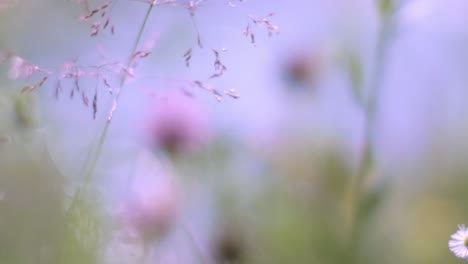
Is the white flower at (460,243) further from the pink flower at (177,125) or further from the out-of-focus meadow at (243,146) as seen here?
the pink flower at (177,125)

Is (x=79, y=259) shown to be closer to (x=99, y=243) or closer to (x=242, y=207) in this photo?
(x=99, y=243)

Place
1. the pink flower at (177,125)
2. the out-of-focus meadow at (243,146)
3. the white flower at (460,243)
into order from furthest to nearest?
1. the pink flower at (177,125)
2. the out-of-focus meadow at (243,146)
3. the white flower at (460,243)

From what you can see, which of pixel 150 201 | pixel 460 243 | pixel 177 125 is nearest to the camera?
pixel 460 243

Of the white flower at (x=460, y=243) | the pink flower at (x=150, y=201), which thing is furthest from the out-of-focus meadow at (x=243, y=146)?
the white flower at (x=460, y=243)

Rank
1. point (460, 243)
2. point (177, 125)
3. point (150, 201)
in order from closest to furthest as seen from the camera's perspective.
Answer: point (460, 243), point (150, 201), point (177, 125)

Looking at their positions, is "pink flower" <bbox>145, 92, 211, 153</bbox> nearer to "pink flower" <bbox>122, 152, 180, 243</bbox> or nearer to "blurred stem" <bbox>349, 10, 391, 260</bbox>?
"pink flower" <bbox>122, 152, 180, 243</bbox>

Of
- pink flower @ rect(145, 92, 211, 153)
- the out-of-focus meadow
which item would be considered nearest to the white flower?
the out-of-focus meadow

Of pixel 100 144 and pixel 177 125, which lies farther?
pixel 177 125

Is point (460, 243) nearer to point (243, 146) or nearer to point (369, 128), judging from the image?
point (369, 128)

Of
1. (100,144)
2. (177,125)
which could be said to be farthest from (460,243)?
(177,125)
